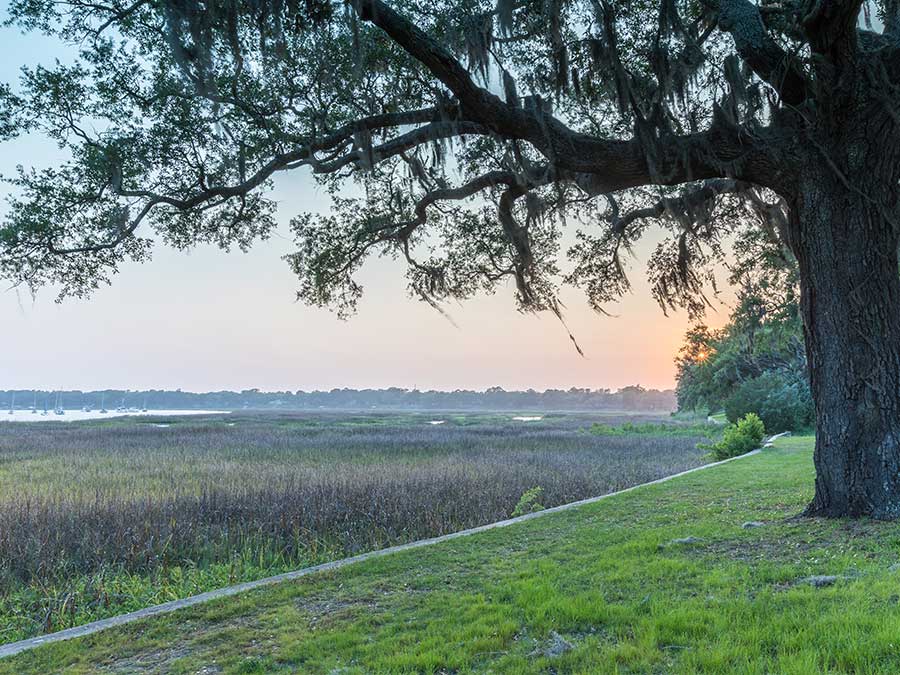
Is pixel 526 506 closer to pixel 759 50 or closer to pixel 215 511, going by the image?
pixel 215 511

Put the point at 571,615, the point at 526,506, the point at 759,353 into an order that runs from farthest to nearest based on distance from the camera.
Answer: the point at 759,353 → the point at 526,506 → the point at 571,615

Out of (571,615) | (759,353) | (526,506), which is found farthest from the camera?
(759,353)

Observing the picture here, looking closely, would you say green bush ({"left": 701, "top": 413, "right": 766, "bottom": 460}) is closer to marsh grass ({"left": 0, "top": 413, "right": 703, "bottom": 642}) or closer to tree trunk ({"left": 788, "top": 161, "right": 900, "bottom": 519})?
marsh grass ({"left": 0, "top": 413, "right": 703, "bottom": 642})

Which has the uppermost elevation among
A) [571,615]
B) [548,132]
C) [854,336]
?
[548,132]

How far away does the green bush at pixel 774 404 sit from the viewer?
85.2 ft

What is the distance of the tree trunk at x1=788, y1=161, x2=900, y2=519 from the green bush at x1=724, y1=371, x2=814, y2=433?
72.0ft

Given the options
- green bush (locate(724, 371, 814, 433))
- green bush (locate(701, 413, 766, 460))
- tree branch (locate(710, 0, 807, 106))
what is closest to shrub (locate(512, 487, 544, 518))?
tree branch (locate(710, 0, 807, 106))

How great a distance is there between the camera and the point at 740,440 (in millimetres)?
17031

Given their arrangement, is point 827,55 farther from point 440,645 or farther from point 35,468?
point 35,468

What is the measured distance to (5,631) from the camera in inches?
193

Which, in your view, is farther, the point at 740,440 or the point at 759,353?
the point at 759,353

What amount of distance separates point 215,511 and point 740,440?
1455cm

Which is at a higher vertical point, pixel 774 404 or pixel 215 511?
pixel 774 404

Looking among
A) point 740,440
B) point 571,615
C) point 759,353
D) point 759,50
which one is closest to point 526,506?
point 571,615
